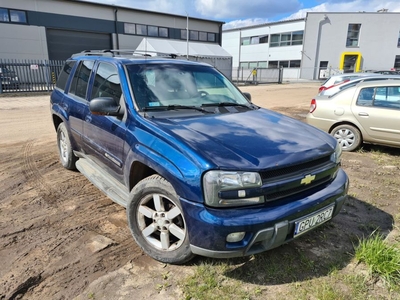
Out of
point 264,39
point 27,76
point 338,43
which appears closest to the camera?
point 27,76

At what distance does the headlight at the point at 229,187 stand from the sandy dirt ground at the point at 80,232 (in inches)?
34.4

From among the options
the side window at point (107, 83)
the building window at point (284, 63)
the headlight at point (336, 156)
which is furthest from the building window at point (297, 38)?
the headlight at point (336, 156)

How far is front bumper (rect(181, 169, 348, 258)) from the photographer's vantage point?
7.25 ft

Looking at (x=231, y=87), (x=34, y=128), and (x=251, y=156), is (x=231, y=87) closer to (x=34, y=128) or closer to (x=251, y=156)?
(x=251, y=156)

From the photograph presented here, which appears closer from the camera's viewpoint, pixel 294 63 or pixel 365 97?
pixel 365 97

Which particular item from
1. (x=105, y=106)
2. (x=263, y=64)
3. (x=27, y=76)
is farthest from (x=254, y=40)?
(x=105, y=106)

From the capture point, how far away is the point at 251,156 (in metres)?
2.38

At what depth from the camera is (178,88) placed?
3537 millimetres

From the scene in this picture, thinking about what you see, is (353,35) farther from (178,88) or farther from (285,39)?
(178,88)

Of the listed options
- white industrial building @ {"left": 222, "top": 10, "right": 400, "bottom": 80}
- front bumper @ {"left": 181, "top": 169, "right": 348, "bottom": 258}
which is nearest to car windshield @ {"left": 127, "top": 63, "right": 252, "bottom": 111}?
front bumper @ {"left": 181, "top": 169, "right": 348, "bottom": 258}

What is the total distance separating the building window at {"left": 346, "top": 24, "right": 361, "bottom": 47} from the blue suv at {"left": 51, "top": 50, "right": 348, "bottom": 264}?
3981 cm

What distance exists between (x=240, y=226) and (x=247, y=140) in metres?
0.78

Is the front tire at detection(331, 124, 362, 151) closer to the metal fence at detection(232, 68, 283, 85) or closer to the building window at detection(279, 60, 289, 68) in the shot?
the metal fence at detection(232, 68, 283, 85)

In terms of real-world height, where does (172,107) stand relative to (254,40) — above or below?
below
